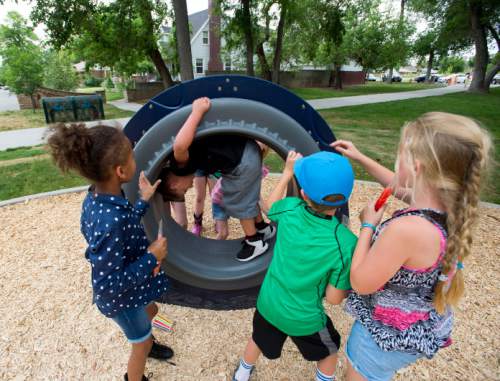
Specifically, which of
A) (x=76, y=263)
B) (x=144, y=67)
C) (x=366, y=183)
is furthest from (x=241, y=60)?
(x=76, y=263)

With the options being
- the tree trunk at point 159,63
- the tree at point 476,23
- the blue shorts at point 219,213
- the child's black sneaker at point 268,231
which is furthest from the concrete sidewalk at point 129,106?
the tree at point 476,23

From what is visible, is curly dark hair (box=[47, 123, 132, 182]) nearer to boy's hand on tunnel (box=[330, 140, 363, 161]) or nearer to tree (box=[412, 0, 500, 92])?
boy's hand on tunnel (box=[330, 140, 363, 161])

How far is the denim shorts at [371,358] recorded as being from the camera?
4.58 feet

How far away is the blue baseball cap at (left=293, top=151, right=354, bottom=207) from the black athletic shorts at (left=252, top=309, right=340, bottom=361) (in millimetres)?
622

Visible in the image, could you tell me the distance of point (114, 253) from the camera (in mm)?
1350

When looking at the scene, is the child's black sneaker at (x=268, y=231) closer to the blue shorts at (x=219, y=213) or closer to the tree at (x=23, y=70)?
the blue shorts at (x=219, y=213)

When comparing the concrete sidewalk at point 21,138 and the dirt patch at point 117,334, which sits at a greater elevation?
the concrete sidewalk at point 21,138

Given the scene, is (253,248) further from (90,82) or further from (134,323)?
(90,82)

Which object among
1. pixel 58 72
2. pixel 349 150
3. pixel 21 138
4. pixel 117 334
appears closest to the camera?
pixel 349 150

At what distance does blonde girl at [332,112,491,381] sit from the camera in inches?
44.0

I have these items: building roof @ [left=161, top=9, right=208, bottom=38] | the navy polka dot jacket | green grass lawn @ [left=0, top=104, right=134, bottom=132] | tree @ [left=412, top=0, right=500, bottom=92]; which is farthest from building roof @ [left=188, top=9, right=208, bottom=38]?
the navy polka dot jacket

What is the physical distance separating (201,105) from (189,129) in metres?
0.18

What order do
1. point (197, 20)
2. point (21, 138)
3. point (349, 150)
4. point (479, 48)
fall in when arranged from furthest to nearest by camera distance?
point (197, 20)
point (479, 48)
point (21, 138)
point (349, 150)

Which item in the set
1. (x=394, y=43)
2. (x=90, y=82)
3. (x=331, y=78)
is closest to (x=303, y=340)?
(x=331, y=78)
